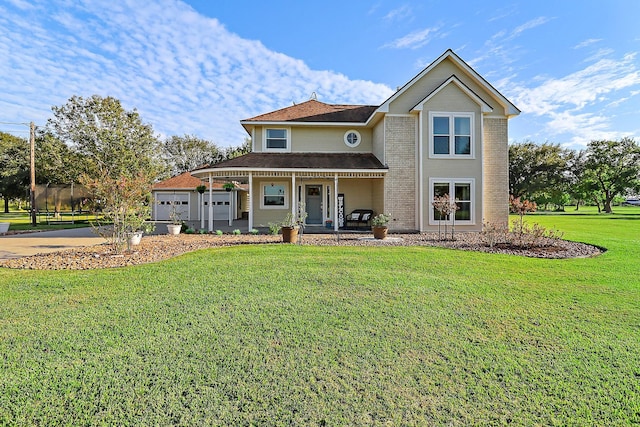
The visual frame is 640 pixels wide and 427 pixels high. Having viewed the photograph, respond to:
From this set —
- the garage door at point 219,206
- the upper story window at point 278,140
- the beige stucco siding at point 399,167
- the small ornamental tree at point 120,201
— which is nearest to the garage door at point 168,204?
the garage door at point 219,206

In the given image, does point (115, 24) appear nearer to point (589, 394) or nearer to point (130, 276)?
point (130, 276)

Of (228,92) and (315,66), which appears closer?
(228,92)

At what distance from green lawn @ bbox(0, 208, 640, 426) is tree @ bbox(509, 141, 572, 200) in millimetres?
43420

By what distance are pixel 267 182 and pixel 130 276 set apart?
1212 cm

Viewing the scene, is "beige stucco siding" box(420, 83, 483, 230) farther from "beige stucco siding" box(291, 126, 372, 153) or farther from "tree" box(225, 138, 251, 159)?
"tree" box(225, 138, 251, 159)

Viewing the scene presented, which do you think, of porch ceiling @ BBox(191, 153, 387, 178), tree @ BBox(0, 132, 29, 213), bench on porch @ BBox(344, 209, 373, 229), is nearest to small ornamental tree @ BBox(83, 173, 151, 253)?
porch ceiling @ BBox(191, 153, 387, 178)

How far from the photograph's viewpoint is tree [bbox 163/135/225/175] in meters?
53.2

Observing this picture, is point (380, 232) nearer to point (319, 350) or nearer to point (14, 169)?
point (319, 350)

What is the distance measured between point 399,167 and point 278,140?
7.10 metres

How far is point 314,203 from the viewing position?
1930cm

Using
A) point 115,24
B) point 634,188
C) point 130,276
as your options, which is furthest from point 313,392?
point 634,188

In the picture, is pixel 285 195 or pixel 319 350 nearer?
pixel 319 350

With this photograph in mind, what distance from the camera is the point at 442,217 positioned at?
52.5ft

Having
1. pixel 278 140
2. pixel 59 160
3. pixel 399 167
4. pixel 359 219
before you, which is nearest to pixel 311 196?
pixel 359 219
